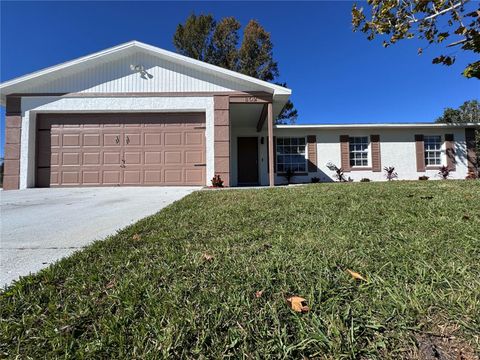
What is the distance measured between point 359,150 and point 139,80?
10387 millimetres

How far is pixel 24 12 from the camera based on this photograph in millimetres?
8297

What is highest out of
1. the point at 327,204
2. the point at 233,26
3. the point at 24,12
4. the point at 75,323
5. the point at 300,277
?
the point at 233,26

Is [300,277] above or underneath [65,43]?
underneath

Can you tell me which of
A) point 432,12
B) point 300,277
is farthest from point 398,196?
point 432,12

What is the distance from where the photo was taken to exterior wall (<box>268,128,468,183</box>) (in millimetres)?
13242

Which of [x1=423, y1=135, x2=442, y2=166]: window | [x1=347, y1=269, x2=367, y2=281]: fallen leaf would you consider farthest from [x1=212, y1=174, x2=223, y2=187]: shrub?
[x1=423, y1=135, x2=442, y2=166]: window

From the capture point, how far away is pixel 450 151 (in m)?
13.3

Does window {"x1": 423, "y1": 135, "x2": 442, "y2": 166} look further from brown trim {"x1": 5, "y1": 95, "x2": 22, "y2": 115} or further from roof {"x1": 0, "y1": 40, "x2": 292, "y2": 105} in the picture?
brown trim {"x1": 5, "y1": 95, "x2": 22, "y2": 115}

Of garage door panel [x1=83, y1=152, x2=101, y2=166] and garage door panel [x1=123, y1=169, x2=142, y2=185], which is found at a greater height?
garage door panel [x1=83, y1=152, x2=101, y2=166]

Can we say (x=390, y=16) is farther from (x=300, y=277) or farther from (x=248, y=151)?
(x=248, y=151)

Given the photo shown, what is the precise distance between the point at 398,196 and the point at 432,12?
161 inches

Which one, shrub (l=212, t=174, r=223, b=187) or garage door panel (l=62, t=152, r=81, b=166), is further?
garage door panel (l=62, t=152, r=81, b=166)

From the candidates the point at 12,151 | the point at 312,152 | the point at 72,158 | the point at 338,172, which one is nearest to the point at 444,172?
the point at 338,172

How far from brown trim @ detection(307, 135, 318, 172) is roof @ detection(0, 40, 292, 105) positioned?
4.10m
